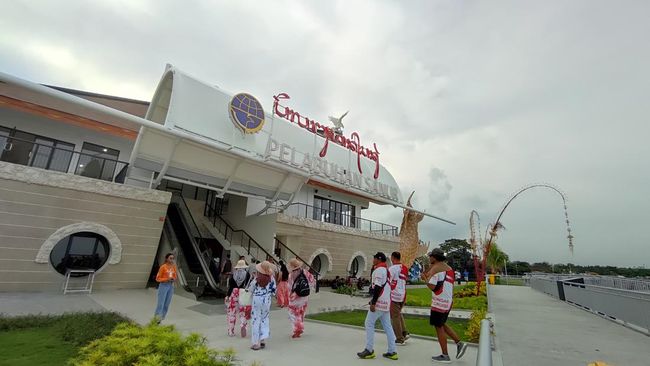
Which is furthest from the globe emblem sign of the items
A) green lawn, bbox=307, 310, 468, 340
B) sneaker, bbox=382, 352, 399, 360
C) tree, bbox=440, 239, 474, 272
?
tree, bbox=440, 239, 474, 272

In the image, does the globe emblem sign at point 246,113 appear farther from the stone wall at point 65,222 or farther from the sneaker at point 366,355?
the sneaker at point 366,355

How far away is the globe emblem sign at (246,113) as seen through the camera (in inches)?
531

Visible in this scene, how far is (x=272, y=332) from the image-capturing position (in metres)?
6.89

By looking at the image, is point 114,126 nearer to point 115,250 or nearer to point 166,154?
point 166,154

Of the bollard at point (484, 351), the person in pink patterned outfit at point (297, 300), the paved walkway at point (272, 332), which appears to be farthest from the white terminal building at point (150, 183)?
the bollard at point (484, 351)

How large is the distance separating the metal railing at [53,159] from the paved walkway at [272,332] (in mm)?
4444

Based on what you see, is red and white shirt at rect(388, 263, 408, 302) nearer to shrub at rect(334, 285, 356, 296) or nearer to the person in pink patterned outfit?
the person in pink patterned outfit

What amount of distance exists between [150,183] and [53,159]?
3240mm

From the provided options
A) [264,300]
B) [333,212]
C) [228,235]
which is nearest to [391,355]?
[264,300]

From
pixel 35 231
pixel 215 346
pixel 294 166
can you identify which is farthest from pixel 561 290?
pixel 35 231

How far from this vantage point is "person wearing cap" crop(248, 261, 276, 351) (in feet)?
17.9

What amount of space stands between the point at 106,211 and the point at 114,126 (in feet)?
17.2

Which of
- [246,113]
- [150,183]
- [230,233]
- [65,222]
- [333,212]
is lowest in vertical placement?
[65,222]

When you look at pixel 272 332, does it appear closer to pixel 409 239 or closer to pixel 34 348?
pixel 34 348
